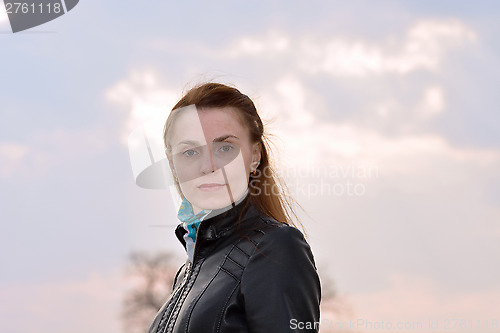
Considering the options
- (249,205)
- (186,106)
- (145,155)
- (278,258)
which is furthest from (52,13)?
(278,258)

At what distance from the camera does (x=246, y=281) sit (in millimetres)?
2945

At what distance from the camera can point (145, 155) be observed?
4.34m

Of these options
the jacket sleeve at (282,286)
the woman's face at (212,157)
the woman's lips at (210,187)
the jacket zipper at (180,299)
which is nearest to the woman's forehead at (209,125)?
the woman's face at (212,157)

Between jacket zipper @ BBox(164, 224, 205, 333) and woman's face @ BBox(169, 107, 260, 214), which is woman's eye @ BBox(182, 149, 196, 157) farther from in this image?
jacket zipper @ BBox(164, 224, 205, 333)

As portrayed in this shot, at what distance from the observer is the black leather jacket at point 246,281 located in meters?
2.78

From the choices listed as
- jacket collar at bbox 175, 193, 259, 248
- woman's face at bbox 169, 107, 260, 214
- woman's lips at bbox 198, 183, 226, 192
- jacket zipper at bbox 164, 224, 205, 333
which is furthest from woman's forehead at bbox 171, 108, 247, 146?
jacket zipper at bbox 164, 224, 205, 333

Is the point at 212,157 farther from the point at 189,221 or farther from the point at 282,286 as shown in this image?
the point at 282,286

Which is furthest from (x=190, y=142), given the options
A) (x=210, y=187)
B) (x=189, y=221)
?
(x=189, y=221)

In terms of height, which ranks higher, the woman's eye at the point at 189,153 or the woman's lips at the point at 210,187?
the woman's eye at the point at 189,153

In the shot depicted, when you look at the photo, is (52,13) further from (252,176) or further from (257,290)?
(257,290)

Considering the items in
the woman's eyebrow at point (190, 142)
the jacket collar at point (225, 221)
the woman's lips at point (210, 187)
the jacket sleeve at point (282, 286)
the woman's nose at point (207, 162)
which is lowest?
the jacket sleeve at point (282, 286)

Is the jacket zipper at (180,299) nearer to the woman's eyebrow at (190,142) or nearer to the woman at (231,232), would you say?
the woman at (231,232)

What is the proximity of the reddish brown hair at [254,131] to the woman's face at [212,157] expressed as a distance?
0.05 metres

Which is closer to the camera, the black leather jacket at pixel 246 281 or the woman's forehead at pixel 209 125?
the black leather jacket at pixel 246 281
